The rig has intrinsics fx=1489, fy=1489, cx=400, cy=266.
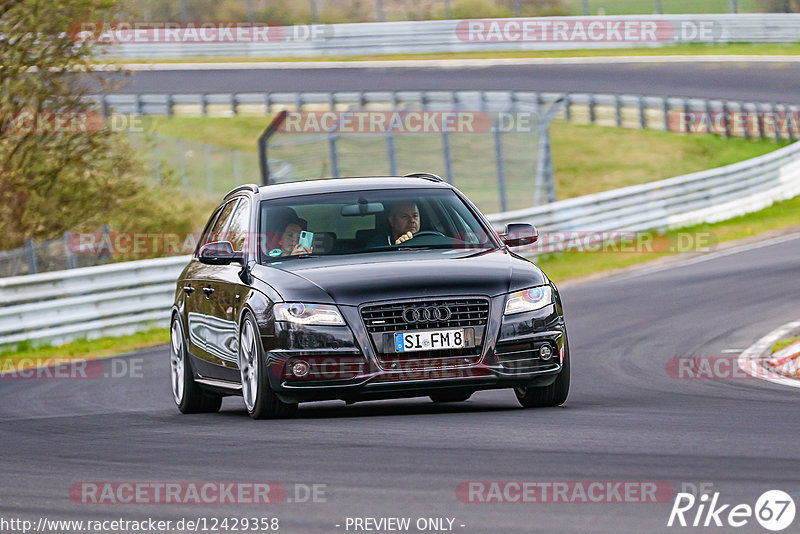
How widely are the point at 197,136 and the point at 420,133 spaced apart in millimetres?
21210

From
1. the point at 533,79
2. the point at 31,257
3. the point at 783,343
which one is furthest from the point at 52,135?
the point at 533,79

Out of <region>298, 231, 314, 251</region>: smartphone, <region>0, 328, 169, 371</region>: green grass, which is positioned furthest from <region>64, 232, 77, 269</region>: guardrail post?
<region>298, 231, 314, 251</region>: smartphone

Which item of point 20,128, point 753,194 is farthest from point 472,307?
point 753,194

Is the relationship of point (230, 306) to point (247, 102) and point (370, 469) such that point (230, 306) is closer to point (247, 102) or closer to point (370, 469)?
point (370, 469)

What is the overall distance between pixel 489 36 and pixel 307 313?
150 ft

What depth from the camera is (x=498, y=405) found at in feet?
34.8

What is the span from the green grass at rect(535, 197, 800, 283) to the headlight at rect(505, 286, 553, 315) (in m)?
13.8

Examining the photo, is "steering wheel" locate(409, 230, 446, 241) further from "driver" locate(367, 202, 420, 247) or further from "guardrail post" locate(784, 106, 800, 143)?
"guardrail post" locate(784, 106, 800, 143)

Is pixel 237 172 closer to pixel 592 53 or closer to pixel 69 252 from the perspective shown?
pixel 69 252

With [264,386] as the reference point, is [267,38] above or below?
below

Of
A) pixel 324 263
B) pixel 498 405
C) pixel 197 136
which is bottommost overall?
pixel 197 136

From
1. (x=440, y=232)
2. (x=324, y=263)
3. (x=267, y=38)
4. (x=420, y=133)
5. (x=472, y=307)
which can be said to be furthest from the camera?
(x=267, y=38)

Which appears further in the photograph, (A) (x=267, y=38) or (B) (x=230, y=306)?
(A) (x=267, y=38)

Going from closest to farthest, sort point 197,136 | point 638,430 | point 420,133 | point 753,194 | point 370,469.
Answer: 1. point 370,469
2. point 638,430
3. point 420,133
4. point 753,194
5. point 197,136
